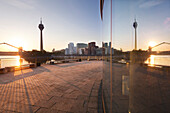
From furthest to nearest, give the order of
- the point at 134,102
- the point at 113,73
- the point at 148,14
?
1. the point at 113,73
2. the point at 134,102
3. the point at 148,14

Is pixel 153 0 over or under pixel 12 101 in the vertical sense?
over

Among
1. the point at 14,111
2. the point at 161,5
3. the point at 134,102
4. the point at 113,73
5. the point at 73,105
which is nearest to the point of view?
the point at 161,5

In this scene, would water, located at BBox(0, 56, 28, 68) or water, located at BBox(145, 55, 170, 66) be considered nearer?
water, located at BBox(145, 55, 170, 66)

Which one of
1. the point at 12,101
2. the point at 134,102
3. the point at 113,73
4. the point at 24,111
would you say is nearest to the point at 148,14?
the point at 134,102

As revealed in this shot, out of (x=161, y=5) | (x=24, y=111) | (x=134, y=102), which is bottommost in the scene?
(x=24, y=111)

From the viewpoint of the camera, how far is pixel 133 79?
0.83 metres

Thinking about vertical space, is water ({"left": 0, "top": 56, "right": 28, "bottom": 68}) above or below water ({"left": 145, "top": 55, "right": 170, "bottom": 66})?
below

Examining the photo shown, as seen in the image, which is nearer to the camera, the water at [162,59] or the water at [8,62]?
the water at [162,59]

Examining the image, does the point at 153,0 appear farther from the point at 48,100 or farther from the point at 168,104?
the point at 48,100

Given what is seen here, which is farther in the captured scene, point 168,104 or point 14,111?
point 14,111

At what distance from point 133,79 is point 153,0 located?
69 centimetres

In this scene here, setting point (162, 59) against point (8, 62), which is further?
point (8, 62)

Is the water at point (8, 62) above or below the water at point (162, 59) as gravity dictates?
below

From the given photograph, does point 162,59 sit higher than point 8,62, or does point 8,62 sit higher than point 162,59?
point 162,59
